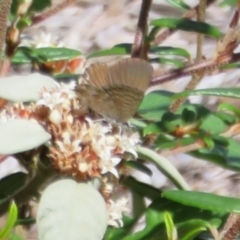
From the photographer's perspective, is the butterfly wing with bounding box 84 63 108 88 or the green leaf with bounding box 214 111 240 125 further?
the green leaf with bounding box 214 111 240 125

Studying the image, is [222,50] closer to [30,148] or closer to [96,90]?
[96,90]

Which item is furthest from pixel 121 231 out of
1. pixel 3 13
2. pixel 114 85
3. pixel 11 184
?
pixel 3 13

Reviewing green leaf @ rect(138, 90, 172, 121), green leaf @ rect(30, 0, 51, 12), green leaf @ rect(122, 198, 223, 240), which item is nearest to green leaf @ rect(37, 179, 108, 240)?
green leaf @ rect(122, 198, 223, 240)

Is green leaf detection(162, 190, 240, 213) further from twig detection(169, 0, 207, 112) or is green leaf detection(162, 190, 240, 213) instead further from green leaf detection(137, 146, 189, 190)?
twig detection(169, 0, 207, 112)

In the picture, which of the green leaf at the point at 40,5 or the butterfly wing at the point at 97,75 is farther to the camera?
the green leaf at the point at 40,5

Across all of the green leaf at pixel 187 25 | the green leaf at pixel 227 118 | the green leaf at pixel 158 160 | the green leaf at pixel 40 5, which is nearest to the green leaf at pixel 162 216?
the green leaf at pixel 158 160

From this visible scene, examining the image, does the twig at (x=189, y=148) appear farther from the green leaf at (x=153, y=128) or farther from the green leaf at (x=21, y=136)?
the green leaf at (x=21, y=136)

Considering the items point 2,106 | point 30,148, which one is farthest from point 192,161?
point 30,148

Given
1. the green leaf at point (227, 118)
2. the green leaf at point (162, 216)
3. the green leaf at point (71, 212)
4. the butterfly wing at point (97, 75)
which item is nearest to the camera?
the green leaf at point (71, 212)
